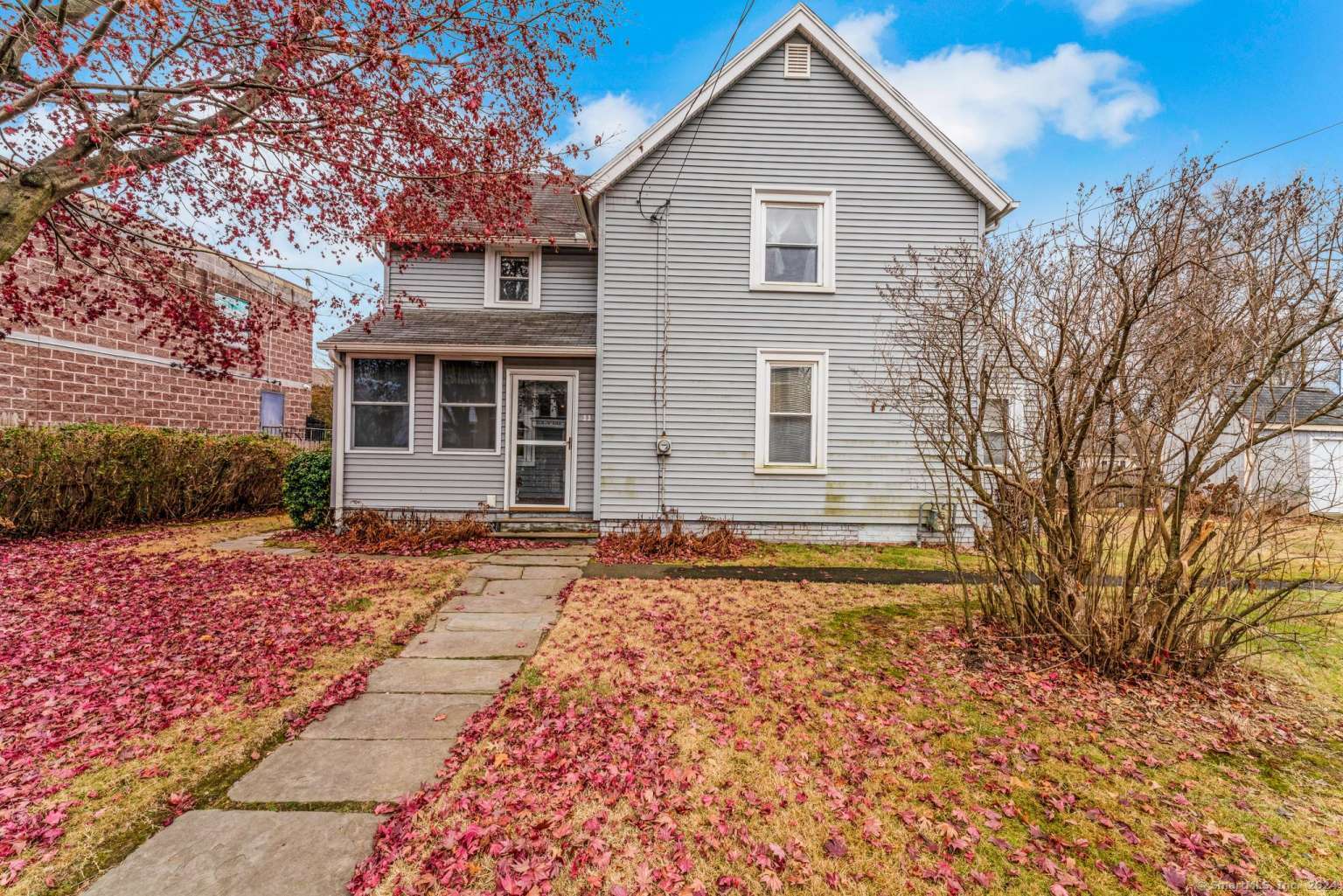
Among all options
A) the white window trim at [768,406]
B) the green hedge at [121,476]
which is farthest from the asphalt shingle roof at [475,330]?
the green hedge at [121,476]

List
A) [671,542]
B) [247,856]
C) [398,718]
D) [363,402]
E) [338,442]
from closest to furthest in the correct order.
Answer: [247,856] → [398,718] → [671,542] → [338,442] → [363,402]

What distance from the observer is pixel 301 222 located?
20.8 feet

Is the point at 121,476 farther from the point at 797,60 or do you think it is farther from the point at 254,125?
the point at 797,60

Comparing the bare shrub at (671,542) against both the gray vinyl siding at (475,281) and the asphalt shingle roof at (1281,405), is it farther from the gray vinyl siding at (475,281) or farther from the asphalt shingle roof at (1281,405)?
the asphalt shingle roof at (1281,405)

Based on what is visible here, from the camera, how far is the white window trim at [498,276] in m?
9.93

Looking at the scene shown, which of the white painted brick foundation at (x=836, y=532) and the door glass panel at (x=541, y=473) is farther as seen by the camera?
the door glass panel at (x=541, y=473)

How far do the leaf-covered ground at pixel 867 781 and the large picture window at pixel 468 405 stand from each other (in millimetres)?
5674

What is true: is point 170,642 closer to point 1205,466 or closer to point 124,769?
point 124,769

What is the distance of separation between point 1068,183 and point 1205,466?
7.55ft

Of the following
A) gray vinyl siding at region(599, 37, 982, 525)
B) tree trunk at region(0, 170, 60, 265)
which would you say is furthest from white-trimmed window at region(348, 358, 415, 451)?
tree trunk at region(0, 170, 60, 265)

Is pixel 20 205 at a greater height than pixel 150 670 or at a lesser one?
greater

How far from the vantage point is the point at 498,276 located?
32.9 ft

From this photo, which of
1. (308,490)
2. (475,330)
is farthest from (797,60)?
(308,490)

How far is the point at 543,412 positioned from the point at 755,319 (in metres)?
3.85
